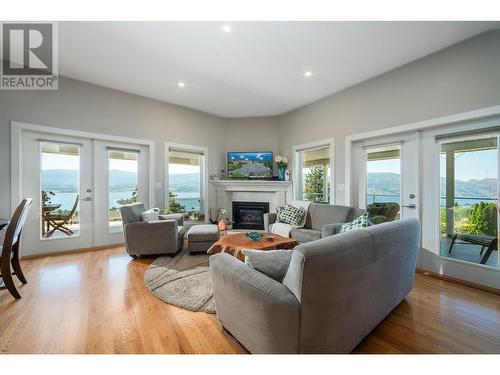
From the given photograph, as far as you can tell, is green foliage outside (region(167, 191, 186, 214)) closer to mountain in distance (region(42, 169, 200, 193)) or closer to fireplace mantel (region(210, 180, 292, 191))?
mountain in distance (region(42, 169, 200, 193))

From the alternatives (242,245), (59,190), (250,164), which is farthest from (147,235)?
(250,164)

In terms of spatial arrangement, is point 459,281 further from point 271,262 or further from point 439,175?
point 271,262

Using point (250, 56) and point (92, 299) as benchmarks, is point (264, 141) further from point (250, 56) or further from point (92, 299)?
point (92, 299)

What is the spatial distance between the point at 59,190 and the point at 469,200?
18.9 ft

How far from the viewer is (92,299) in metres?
2.01

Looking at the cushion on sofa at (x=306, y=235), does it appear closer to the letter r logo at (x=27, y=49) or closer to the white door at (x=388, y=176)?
the white door at (x=388, y=176)

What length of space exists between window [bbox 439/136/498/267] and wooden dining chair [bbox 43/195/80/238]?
547 cm

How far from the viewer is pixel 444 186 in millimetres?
2648

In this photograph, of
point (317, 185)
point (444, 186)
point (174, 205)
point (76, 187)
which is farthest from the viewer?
point (174, 205)

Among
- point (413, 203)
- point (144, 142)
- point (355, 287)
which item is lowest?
point (355, 287)

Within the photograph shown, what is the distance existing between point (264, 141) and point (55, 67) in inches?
152
